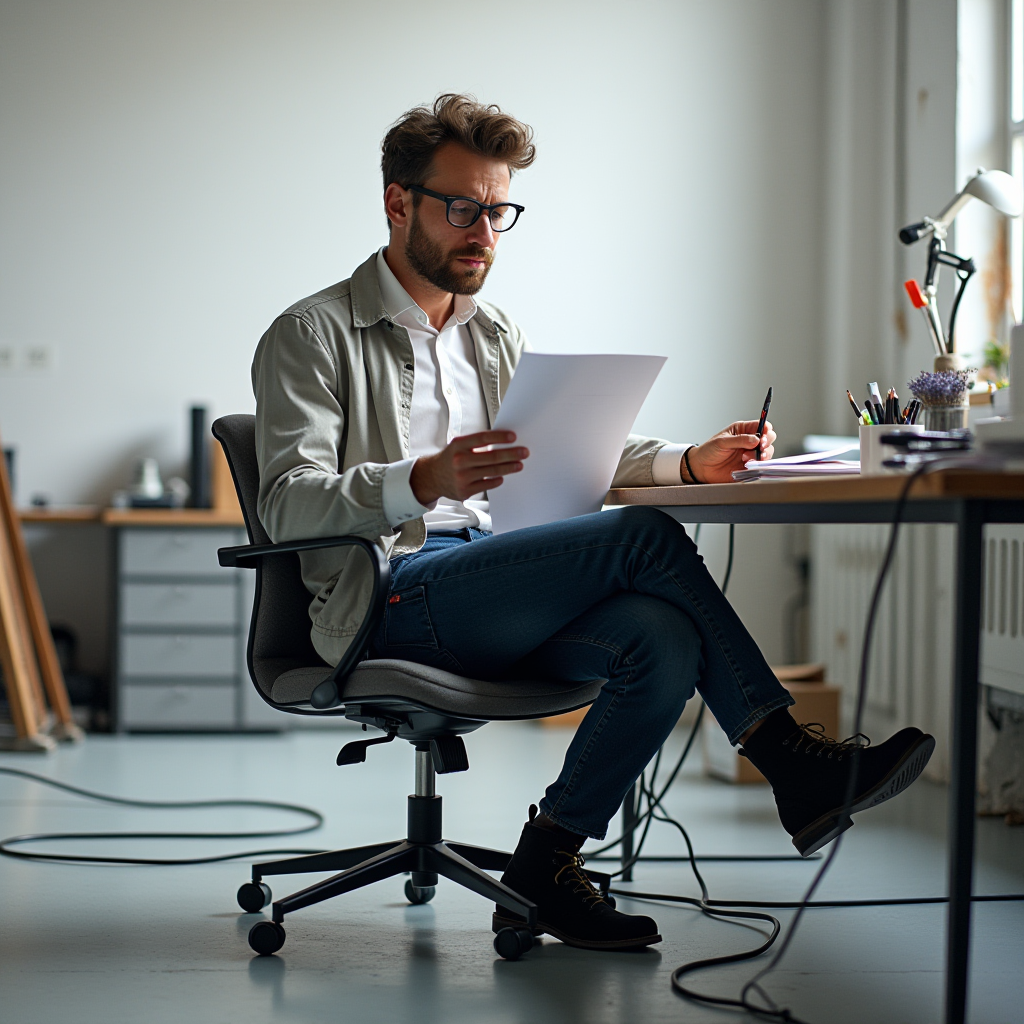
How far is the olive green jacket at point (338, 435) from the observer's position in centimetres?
162

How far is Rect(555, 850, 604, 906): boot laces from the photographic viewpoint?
5.66ft

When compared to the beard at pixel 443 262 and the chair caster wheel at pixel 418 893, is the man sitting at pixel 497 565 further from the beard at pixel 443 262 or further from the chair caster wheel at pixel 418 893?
the chair caster wheel at pixel 418 893

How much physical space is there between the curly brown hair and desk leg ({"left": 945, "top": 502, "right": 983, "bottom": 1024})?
0.98 metres

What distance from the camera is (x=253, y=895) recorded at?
192 cm

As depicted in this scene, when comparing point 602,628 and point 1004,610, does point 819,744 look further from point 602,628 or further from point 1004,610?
point 1004,610

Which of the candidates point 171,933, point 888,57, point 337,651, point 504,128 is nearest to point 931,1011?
point 337,651

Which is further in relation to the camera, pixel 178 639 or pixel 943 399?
pixel 178 639

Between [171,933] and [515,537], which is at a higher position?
[515,537]

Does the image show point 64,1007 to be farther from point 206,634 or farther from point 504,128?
point 206,634

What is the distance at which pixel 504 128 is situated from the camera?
187 centimetres

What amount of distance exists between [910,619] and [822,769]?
6.66 ft

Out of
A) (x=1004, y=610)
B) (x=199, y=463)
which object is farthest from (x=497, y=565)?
(x=199, y=463)

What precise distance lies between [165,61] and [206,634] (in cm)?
203

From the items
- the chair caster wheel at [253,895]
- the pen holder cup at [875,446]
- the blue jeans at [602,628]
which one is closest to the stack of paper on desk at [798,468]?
the pen holder cup at [875,446]
